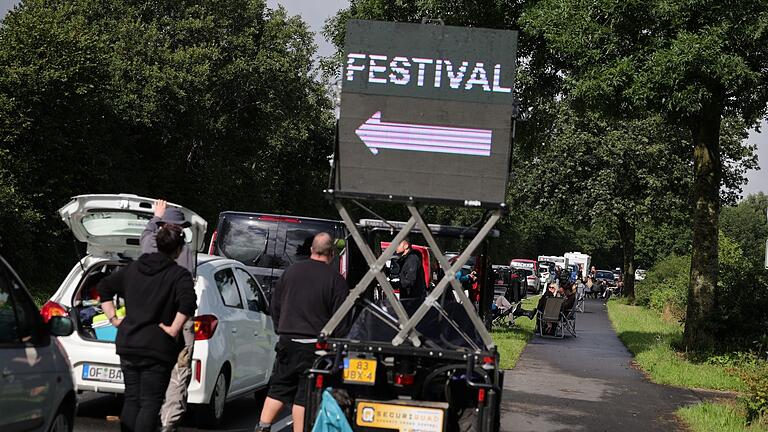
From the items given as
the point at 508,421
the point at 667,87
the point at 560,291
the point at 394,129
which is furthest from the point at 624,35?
the point at 560,291

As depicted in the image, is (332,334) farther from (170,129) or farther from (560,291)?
(170,129)

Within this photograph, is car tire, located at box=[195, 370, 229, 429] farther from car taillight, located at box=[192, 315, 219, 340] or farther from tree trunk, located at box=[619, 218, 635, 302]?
tree trunk, located at box=[619, 218, 635, 302]

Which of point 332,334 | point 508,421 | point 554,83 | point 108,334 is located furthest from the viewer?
point 554,83

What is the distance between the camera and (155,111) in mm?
40969

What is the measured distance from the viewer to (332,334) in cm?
782

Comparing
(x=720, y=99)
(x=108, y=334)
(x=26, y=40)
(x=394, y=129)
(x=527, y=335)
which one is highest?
(x=26, y=40)

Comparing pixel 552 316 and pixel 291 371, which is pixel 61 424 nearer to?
pixel 291 371

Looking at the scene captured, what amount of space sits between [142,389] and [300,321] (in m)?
1.42

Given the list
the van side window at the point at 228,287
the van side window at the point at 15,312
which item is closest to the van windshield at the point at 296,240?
the van side window at the point at 228,287

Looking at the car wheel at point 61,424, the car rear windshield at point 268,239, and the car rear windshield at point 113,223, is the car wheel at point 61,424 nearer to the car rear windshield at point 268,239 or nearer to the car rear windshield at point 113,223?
the car rear windshield at point 113,223

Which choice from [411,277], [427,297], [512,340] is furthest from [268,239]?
[512,340]

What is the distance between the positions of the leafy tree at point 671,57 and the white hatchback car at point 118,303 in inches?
325

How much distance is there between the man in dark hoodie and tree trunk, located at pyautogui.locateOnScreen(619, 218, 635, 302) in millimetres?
43684

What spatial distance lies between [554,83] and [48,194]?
55.5ft
